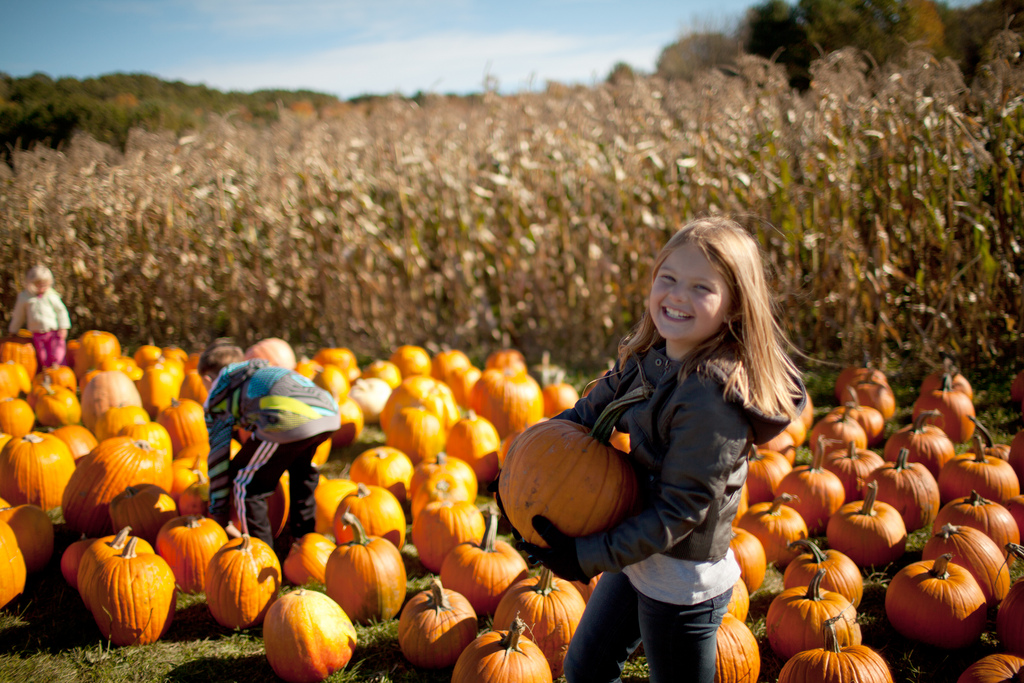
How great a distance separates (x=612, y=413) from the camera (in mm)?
1966

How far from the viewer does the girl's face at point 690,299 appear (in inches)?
72.1

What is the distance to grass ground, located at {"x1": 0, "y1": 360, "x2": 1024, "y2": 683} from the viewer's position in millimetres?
2732

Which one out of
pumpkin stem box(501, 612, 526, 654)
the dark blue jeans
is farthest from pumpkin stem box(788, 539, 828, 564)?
pumpkin stem box(501, 612, 526, 654)

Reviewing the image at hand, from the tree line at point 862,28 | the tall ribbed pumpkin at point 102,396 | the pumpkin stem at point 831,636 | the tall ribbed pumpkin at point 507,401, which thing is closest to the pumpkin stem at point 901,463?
the pumpkin stem at point 831,636

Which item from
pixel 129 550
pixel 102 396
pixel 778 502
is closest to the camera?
pixel 129 550

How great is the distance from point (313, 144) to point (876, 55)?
14.8 meters

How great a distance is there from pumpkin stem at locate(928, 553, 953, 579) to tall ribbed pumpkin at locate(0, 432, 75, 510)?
4594 mm

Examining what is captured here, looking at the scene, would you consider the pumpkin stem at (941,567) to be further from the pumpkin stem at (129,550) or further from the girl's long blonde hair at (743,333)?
the pumpkin stem at (129,550)

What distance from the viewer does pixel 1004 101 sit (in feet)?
17.3

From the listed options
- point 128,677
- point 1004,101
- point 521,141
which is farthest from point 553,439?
point 521,141

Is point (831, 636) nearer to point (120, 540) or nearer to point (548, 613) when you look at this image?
point (548, 613)

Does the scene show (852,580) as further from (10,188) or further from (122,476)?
(10,188)

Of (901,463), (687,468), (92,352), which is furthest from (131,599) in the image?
(92,352)

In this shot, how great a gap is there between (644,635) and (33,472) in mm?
3877
